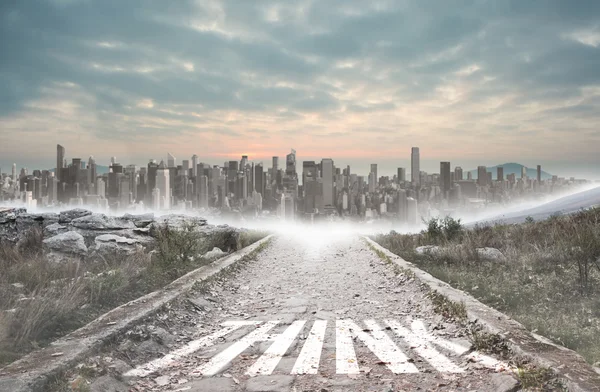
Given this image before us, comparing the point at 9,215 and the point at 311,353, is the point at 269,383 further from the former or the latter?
the point at 9,215

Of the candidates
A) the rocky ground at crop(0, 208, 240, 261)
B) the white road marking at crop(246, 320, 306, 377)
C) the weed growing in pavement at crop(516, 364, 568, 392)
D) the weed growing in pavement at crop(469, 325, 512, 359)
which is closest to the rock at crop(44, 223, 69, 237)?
the rocky ground at crop(0, 208, 240, 261)

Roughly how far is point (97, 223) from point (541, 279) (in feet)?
49.2

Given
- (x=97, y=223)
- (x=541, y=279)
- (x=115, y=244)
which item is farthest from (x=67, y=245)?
(x=541, y=279)

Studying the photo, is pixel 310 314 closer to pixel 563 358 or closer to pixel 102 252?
pixel 563 358

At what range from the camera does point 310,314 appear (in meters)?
7.28

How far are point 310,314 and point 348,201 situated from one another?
277ft

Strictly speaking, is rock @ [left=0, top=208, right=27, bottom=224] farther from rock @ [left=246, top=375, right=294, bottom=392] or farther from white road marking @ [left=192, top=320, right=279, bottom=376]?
rock @ [left=246, top=375, right=294, bottom=392]

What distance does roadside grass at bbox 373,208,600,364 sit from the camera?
18.2 feet

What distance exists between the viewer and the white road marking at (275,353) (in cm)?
463

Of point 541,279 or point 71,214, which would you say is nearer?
point 541,279

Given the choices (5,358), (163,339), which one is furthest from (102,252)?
(5,358)

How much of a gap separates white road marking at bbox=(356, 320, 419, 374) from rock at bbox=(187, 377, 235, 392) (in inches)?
65.9

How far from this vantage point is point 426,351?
5.22m

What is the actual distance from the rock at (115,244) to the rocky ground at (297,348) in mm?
5434
